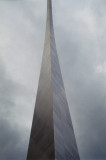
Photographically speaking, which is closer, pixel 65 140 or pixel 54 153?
pixel 54 153

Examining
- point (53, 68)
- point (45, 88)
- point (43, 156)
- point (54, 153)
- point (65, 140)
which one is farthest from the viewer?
point (53, 68)

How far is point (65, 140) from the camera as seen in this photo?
14172mm

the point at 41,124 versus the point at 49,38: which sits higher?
the point at 49,38

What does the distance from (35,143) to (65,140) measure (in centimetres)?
191

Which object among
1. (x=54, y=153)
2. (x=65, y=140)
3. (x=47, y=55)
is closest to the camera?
(x=54, y=153)

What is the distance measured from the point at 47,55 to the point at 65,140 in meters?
8.78

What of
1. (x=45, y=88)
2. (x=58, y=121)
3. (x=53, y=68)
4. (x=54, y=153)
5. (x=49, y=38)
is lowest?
(x=54, y=153)

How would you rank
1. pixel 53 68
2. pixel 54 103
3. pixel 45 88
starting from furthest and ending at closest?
pixel 53 68 < pixel 45 88 < pixel 54 103

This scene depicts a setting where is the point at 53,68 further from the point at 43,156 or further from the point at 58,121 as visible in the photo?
the point at 43,156

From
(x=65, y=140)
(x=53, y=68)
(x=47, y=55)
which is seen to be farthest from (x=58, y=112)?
(x=47, y=55)

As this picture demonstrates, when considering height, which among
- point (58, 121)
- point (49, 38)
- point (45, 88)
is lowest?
point (58, 121)

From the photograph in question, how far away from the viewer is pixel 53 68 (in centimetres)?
1864

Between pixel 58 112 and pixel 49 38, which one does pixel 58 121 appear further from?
pixel 49 38

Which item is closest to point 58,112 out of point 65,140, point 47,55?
point 65,140
